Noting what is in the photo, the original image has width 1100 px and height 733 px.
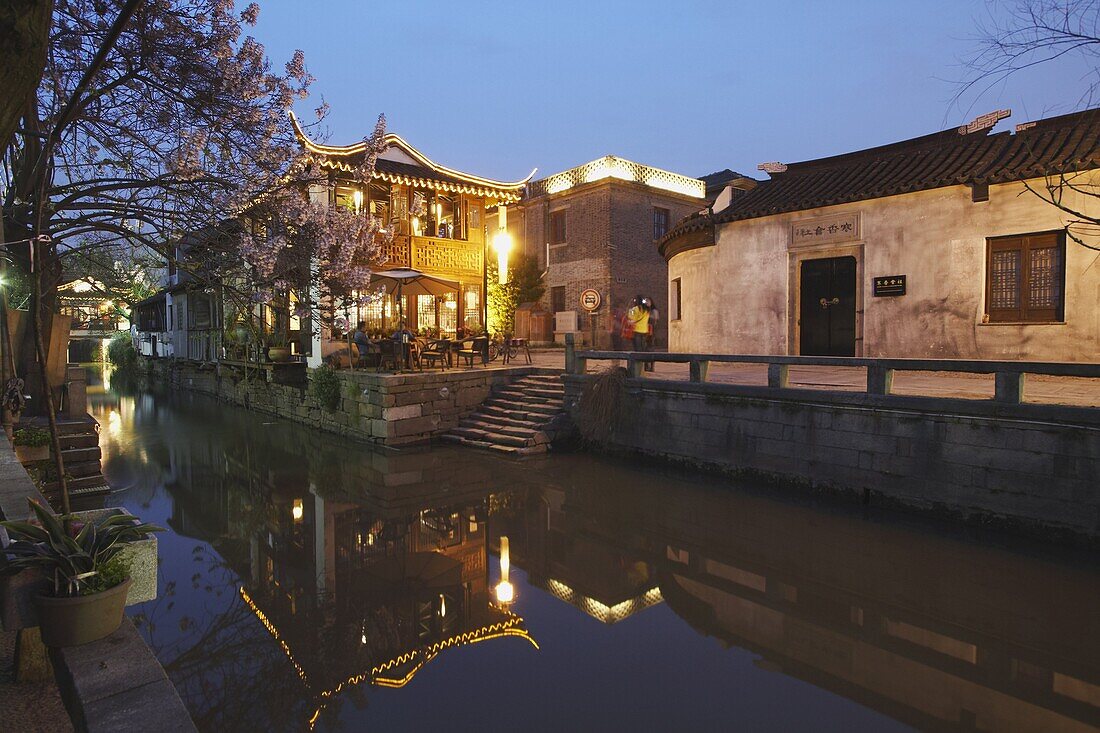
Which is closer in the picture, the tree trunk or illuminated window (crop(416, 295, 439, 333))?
the tree trunk

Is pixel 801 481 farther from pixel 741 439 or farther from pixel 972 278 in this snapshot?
pixel 972 278

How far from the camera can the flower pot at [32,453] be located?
7.85 metres

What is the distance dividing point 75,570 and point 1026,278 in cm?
1332

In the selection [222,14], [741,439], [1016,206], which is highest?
[222,14]

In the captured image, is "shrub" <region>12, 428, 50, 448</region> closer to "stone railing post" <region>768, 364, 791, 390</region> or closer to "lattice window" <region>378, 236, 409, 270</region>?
"lattice window" <region>378, 236, 409, 270</region>

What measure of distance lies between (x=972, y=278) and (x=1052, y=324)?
1.44 meters

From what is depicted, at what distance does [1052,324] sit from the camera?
33.8 ft

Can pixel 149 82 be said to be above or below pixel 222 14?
below

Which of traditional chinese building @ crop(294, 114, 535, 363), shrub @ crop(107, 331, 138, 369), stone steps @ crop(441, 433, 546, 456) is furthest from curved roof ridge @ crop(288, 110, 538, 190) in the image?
shrub @ crop(107, 331, 138, 369)

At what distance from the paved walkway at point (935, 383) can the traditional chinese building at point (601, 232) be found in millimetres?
10598

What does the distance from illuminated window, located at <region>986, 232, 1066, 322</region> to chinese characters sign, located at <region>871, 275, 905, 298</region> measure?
1412 mm

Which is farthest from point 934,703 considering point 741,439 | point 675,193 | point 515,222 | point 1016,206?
point 515,222

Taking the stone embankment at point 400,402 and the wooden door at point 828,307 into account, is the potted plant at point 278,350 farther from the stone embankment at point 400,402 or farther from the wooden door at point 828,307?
the wooden door at point 828,307

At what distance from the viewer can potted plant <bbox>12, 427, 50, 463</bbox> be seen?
7890 mm
